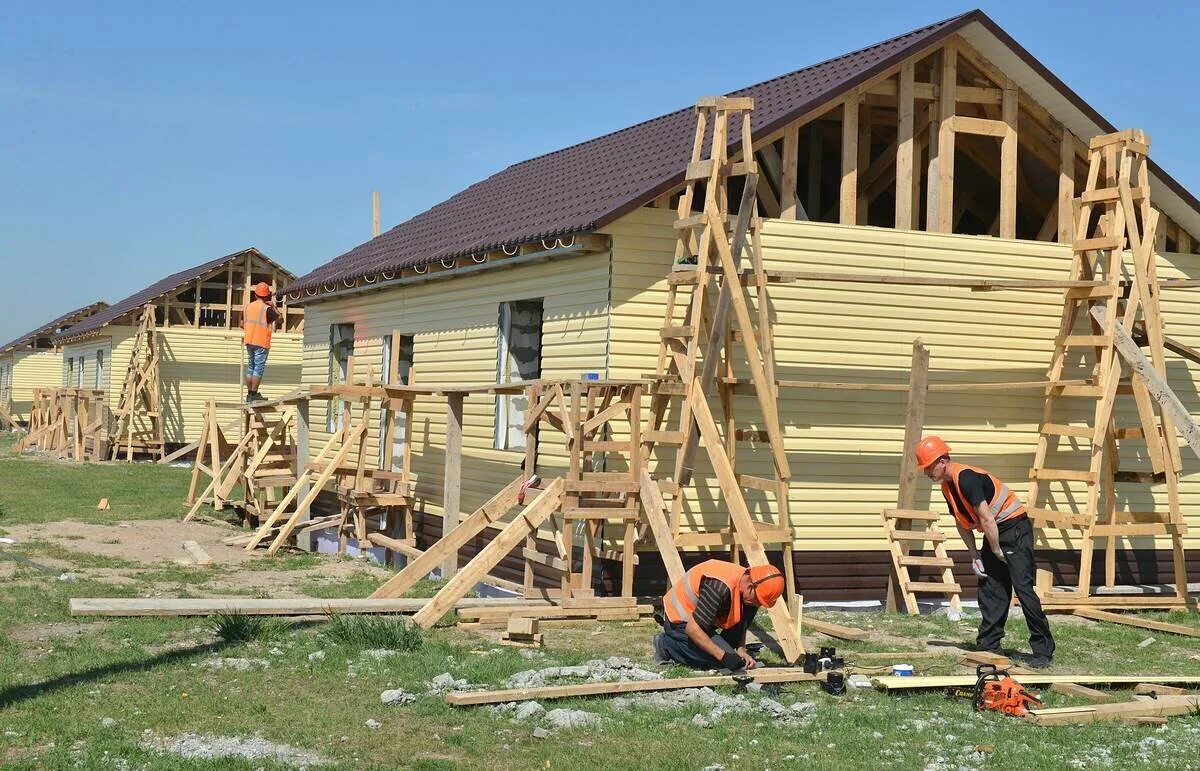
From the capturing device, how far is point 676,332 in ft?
40.8

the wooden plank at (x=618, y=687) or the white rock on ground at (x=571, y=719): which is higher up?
the wooden plank at (x=618, y=687)

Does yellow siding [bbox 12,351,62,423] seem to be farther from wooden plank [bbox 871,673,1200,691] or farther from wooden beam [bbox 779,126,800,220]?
wooden plank [bbox 871,673,1200,691]

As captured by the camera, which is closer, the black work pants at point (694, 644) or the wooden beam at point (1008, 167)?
the black work pants at point (694, 644)

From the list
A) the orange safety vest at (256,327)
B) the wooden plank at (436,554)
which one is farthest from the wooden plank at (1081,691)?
the orange safety vest at (256,327)

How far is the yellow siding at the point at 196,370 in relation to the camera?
37750 mm

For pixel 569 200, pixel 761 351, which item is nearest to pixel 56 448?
pixel 569 200

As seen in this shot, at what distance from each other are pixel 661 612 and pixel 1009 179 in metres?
6.41

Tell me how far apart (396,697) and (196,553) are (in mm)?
8971

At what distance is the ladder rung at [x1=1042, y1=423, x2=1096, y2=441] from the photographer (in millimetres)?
13494

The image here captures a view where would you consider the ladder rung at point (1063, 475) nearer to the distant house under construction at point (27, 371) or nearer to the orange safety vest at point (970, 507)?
the orange safety vest at point (970, 507)

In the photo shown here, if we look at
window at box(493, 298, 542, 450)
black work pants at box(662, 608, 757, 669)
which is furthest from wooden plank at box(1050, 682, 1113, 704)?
window at box(493, 298, 542, 450)

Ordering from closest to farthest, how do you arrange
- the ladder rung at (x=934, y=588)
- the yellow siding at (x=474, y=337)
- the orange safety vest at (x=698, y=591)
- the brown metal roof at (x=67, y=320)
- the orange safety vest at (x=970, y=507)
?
1. the orange safety vest at (x=698, y=591)
2. the orange safety vest at (x=970, y=507)
3. the ladder rung at (x=934, y=588)
4. the yellow siding at (x=474, y=337)
5. the brown metal roof at (x=67, y=320)

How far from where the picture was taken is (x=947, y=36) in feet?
45.6

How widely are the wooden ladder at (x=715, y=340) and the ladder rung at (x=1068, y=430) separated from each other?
10.5 ft
